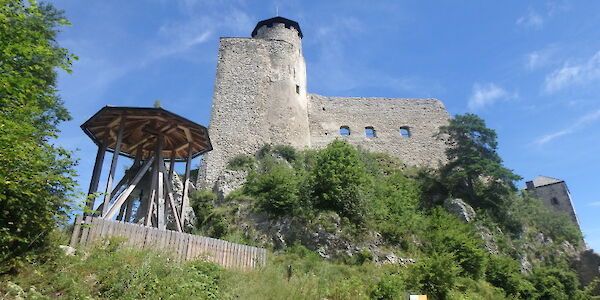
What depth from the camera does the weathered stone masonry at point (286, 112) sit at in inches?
952

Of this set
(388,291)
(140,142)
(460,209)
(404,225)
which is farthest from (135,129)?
(460,209)

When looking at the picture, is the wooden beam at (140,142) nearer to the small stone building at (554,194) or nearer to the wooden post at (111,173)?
the wooden post at (111,173)

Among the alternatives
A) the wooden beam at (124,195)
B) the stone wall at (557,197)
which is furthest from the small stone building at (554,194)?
the wooden beam at (124,195)

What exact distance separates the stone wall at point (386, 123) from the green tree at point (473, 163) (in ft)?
16.6

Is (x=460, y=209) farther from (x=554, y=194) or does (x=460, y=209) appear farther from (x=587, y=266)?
(x=554, y=194)

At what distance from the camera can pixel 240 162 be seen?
2202 cm

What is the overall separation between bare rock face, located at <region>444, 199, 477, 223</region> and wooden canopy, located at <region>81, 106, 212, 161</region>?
1243 cm

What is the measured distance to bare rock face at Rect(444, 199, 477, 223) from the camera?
1871cm

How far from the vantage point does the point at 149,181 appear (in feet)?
39.5

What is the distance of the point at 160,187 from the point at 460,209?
14.0m

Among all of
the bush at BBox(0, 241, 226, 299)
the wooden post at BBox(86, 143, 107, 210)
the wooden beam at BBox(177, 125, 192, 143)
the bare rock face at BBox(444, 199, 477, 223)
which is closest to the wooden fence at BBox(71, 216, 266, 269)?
the bush at BBox(0, 241, 226, 299)

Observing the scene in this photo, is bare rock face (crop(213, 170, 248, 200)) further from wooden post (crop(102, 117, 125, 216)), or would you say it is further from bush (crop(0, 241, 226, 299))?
bush (crop(0, 241, 226, 299))

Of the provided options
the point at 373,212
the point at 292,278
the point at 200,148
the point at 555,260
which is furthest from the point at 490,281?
the point at 200,148

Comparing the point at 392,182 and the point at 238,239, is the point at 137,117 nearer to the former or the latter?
the point at 238,239
